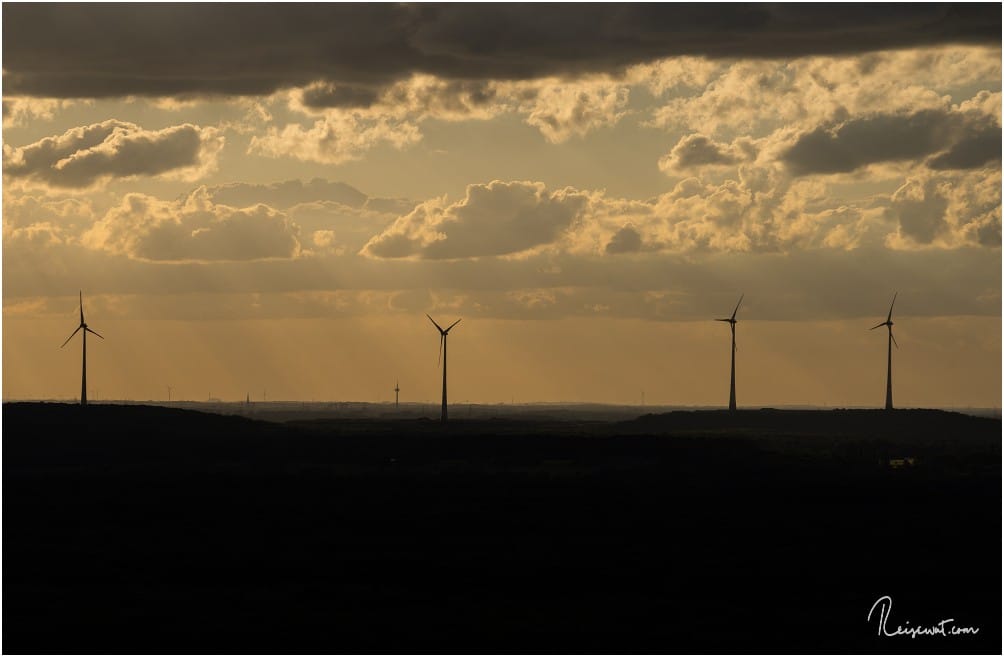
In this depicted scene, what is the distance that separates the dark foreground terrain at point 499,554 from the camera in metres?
63.6

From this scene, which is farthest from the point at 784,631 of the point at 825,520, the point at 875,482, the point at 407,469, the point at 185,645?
the point at 407,469

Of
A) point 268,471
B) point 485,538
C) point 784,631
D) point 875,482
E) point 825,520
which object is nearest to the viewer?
point 784,631

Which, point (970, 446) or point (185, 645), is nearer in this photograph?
point (185, 645)

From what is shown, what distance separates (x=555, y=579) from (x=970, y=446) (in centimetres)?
11168

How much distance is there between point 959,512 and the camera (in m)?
105

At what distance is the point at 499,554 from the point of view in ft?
278

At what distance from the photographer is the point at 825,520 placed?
3944 inches

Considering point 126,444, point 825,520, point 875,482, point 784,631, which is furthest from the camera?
point 126,444

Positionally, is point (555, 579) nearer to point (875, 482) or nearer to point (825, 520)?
point (825, 520)

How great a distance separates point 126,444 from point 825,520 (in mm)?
88912

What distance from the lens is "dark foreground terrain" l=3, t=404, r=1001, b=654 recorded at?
209 feet

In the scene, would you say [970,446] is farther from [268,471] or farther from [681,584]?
[681,584]

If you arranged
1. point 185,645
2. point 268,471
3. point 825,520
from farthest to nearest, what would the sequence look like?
point 268,471 → point 825,520 → point 185,645

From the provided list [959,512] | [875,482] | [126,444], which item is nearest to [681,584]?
[959,512]
